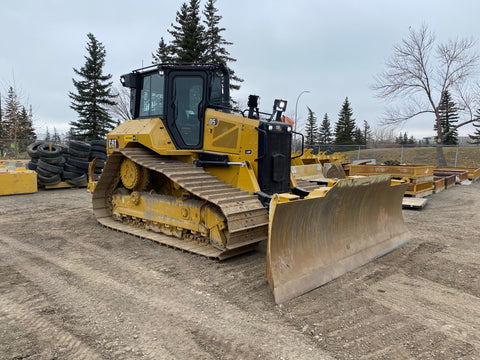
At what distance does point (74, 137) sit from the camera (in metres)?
29.2

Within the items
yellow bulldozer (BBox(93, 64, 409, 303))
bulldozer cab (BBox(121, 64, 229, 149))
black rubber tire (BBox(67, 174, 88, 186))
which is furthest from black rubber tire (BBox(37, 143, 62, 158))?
bulldozer cab (BBox(121, 64, 229, 149))

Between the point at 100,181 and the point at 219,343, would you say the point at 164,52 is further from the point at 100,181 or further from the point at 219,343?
the point at 219,343

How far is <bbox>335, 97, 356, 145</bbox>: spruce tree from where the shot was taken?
49.0m

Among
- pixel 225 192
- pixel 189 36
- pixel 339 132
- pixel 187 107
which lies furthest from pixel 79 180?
pixel 339 132

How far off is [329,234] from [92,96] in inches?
1110

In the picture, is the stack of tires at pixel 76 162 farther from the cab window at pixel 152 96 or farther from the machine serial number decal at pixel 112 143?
the cab window at pixel 152 96

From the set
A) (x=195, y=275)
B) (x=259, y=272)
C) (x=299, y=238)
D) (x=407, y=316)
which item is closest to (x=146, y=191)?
(x=195, y=275)

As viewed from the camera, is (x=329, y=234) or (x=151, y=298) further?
(x=329, y=234)

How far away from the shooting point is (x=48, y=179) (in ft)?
39.3

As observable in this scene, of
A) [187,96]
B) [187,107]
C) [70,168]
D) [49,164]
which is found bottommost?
[70,168]

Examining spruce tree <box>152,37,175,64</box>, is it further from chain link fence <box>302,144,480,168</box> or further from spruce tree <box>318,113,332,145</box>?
spruce tree <box>318,113,332,145</box>

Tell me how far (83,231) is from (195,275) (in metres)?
3.43

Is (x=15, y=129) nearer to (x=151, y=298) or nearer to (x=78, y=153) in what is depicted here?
(x=78, y=153)

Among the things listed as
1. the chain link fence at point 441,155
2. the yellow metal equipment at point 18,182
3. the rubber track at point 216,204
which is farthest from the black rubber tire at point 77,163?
the chain link fence at point 441,155
